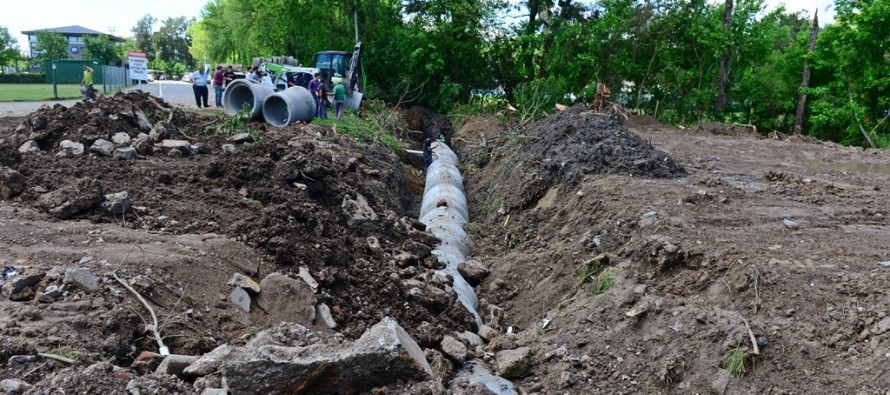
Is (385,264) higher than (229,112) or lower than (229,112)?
lower

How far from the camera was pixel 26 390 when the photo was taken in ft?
12.7

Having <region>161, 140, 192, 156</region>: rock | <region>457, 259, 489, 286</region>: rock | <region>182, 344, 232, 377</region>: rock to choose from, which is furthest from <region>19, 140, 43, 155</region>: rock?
<region>182, 344, 232, 377</region>: rock

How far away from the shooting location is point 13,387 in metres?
3.87

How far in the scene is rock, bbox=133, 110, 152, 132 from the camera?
1106cm

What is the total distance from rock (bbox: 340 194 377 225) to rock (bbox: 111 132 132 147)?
3.38 m

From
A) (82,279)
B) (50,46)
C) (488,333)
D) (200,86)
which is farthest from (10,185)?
(50,46)

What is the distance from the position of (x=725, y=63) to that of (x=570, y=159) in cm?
1539

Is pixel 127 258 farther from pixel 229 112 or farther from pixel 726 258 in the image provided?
pixel 229 112

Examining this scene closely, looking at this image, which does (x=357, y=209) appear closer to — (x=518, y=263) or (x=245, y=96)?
(x=518, y=263)

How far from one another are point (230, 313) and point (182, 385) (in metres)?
1.61

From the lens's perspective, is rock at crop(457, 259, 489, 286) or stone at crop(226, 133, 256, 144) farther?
stone at crop(226, 133, 256, 144)

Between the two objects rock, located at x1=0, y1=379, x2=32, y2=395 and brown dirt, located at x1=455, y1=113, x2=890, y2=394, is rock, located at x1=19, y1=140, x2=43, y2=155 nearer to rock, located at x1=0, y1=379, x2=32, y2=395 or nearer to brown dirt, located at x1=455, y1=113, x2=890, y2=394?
brown dirt, located at x1=455, y1=113, x2=890, y2=394

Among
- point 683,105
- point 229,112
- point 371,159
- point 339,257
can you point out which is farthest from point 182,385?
point 683,105

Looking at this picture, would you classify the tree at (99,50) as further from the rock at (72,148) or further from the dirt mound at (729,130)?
the rock at (72,148)
